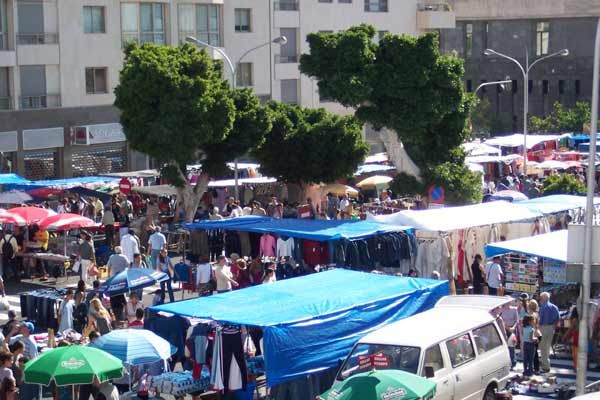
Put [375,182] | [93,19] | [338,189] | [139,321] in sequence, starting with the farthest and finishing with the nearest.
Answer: [93,19], [375,182], [338,189], [139,321]

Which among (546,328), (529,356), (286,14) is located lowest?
(529,356)

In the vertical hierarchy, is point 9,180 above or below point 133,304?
above

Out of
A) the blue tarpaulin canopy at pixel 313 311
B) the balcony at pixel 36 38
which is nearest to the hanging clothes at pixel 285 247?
the blue tarpaulin canopy at pixel 313 311

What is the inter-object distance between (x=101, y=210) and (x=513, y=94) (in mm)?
51015

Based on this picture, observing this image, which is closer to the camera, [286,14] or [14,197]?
[14,197]

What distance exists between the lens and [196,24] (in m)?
50.7

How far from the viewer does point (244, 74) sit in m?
53.9

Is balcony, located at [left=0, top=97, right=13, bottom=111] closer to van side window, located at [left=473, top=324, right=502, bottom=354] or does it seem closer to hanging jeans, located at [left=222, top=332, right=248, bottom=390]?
hanging jeans, located at [left=222, top=332, right=248, bottom=390]

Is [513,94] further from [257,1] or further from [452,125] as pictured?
[452,125]

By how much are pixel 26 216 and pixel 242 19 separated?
27025 millimetres

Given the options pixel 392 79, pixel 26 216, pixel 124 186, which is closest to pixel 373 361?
pixel 26 216

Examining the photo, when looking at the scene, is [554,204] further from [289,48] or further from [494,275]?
[289,48]

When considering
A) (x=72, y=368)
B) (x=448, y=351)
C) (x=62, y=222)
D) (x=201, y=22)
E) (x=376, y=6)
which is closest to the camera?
(x=72, y=368)

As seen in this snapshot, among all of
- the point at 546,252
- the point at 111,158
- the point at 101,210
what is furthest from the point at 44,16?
the point at 546,252
